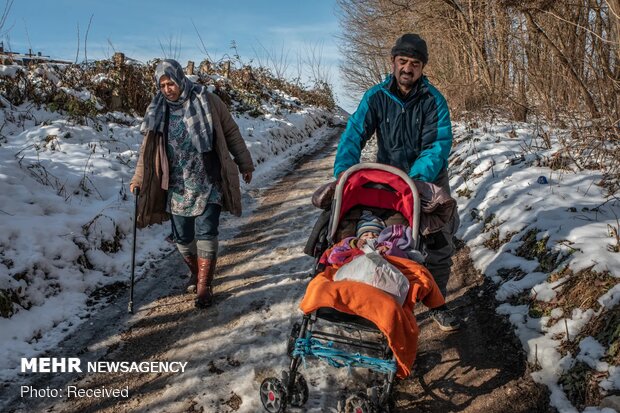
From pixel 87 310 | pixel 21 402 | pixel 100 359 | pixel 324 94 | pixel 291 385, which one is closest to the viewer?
pixel 291 385

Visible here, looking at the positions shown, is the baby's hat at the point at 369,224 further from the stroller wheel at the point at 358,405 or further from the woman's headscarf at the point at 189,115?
the woman's headscarf at the point at 189,115

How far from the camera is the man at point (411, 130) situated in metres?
3.79

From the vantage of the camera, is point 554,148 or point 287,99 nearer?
point 554,148

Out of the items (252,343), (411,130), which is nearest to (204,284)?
(252,343)

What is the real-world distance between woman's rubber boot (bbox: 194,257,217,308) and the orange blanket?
1.87 meters

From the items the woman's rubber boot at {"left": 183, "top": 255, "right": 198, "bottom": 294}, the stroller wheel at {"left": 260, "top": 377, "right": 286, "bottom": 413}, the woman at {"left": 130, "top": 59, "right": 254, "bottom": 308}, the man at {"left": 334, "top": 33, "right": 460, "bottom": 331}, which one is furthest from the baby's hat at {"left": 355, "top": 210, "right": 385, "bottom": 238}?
the woman's rubber boot at {"left": 183, "top": 255, "right": 198, "bottom": 294}

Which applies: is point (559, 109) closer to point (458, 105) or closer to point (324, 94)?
point (458, 105)

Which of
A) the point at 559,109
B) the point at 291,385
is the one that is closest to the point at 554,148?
the point at 559,109

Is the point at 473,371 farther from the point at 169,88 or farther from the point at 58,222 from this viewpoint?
the point at 58,222

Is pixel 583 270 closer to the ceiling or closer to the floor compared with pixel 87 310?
closer to the ceiling

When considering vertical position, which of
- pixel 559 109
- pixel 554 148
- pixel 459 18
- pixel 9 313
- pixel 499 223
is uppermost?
pixel 459 18

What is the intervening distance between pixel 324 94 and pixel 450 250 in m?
24.1

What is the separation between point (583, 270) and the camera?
12.8 ft

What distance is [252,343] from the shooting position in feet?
12.5
